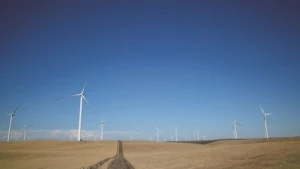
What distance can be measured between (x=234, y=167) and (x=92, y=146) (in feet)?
249

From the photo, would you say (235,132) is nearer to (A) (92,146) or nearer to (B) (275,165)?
(A) (92,146)

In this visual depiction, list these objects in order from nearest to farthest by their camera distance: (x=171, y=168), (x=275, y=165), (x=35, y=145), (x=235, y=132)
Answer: (x=275, y=165), (x=171, y=168), (x=35, y=145), (x=235, y=132)

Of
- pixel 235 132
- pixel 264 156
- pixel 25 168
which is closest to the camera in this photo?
pixel 264 156

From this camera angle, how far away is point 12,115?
364 ft

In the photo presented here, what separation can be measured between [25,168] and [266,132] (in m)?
102

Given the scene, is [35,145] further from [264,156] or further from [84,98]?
[264,156]

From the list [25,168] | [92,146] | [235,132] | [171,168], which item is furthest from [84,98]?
[235,132]

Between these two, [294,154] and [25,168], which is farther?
[25,168]

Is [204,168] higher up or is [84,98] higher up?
[84,98]

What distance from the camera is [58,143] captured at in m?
106

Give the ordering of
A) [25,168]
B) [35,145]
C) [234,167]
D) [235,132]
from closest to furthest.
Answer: [234,167], [25,168], [35,145], [235,132]

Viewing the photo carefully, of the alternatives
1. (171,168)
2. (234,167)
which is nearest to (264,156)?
(234,167)

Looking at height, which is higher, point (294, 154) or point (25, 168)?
point (294, 154)

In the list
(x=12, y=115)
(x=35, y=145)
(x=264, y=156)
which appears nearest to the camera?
(x=264, y=156)
